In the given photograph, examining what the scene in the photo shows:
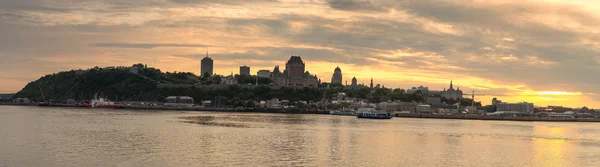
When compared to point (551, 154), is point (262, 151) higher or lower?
higher

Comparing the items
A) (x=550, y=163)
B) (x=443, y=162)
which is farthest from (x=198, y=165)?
(x=550, y=163)

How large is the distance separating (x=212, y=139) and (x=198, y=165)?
20773 millimetres

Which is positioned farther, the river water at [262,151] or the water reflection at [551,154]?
the water reflection at [551,154]

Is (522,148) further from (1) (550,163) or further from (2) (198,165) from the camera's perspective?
(2) (198,165)

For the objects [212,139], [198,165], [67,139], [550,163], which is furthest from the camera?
[212,139]

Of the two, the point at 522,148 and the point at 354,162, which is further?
the point at 522,148

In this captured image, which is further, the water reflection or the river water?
the water reflection

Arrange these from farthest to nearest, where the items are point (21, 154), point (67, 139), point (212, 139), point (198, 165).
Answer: point (212, 139) → point (67, 139) → point (21, 154) → point (198, 165)

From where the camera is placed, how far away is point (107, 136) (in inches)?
2480

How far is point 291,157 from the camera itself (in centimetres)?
4775

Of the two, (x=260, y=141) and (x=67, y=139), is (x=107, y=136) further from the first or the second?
(x=260, y=141)

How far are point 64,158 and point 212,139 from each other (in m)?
20.4

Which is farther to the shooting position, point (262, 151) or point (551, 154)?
point (551, 154)

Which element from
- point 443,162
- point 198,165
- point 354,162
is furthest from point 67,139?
point 443,162
